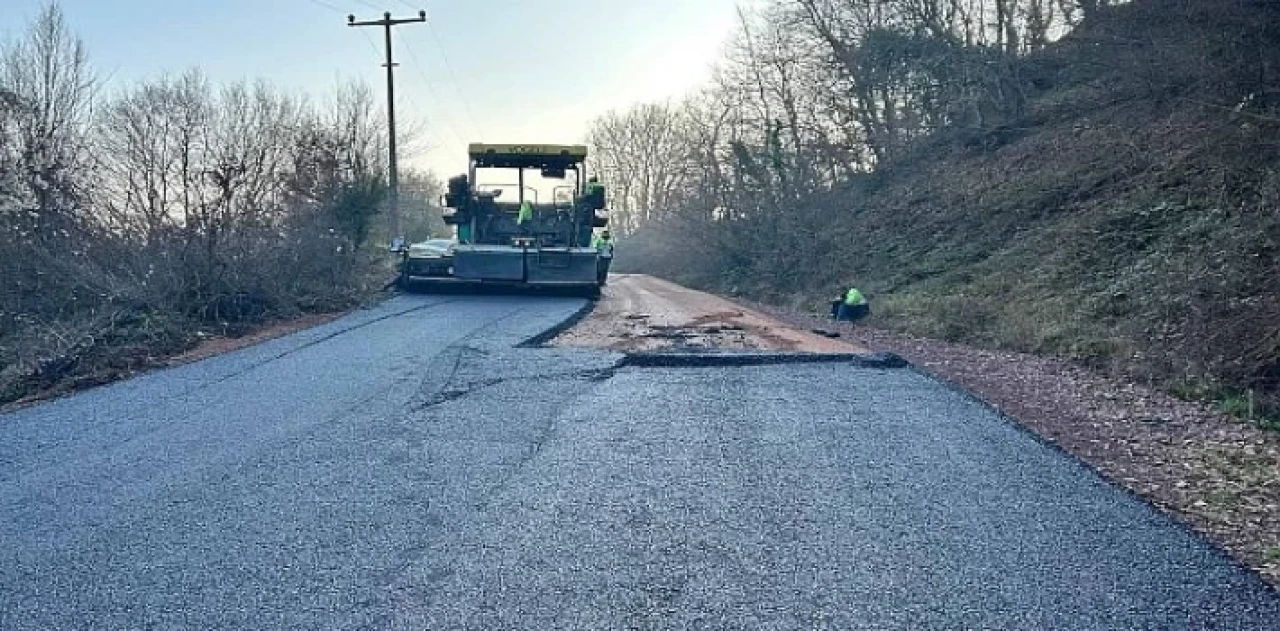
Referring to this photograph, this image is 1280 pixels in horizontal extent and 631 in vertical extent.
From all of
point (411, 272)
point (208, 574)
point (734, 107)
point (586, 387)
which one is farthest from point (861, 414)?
point (734, 107)

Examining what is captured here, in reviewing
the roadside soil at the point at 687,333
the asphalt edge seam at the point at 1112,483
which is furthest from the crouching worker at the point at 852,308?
the asphalt edge seam at the point at 1112,483

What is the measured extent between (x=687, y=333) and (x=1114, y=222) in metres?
7.08

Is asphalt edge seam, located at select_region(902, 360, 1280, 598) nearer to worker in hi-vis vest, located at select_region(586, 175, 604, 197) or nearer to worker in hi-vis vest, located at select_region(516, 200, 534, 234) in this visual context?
worker in hi-vis vest, located at select_region(586, 175, 604, 197)

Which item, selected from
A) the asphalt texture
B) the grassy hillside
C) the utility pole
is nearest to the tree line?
the grassy hillside

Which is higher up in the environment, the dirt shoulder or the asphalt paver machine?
the asphalt paver machine

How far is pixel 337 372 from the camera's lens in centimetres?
966

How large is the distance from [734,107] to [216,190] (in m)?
23.5

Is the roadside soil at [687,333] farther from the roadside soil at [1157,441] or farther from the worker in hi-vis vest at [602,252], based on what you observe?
the worker in hi-vis vest at [602,252]

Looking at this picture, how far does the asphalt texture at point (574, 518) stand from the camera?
3.90 meters

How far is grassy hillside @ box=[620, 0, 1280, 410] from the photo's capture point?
10016 mm

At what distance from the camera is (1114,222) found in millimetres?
15117

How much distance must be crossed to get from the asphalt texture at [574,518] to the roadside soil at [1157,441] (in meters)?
Answer: 0.32

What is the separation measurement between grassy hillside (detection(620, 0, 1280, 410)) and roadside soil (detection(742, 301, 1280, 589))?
0.47m

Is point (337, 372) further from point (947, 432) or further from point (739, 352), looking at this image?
point (947, 432)
